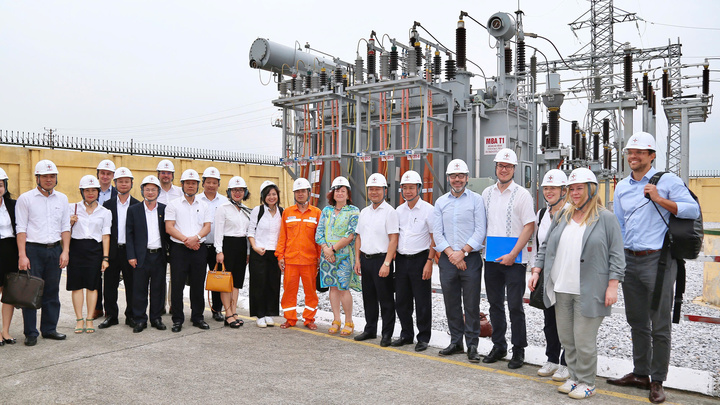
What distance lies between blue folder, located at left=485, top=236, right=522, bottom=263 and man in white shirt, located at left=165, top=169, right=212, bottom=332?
3.43 meters

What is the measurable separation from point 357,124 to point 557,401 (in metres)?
8.98

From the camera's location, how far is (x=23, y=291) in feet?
18.6

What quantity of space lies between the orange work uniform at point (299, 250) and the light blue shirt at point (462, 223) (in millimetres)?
1742

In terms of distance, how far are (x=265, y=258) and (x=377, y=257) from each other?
1613 millimetres

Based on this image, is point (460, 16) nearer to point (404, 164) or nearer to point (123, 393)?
point (404, 164)

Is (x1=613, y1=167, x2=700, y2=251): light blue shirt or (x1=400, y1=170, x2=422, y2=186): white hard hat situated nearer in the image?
(x1=613, y1=167, x2=700, y2=251): light blue shirt

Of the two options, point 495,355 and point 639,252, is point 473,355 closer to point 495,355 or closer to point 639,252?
point 495,355

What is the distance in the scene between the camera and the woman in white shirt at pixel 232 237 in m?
6.71

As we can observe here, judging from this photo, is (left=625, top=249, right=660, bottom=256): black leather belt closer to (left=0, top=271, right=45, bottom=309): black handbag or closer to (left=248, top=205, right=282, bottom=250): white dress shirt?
(left=248, top=205, right=282, bottom=250): white dress shirt

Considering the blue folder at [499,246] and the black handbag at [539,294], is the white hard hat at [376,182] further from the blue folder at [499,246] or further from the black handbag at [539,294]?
the black handbag at [539,294]

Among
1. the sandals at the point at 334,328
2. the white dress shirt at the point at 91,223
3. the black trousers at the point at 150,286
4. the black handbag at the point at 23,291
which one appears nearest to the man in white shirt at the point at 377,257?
the sandals at the point at 334,328

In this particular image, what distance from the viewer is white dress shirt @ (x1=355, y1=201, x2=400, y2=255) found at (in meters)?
5.92

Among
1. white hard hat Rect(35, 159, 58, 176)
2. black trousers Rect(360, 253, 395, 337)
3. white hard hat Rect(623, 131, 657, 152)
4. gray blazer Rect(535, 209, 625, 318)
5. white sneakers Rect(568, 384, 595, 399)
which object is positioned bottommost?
white sneakers Rect(568, 384, 595, 399)

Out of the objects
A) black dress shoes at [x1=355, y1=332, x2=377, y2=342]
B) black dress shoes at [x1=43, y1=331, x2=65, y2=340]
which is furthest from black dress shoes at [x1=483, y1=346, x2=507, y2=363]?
black dress shoes at [x1=43, y1=331, x2=65, y2=340]
